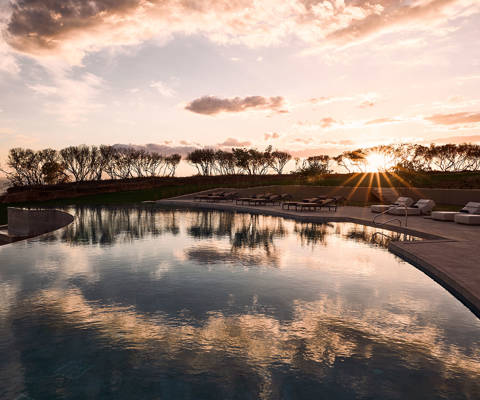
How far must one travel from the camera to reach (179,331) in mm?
4738

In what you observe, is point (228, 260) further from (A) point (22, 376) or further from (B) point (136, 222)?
(B) point (136, 222)

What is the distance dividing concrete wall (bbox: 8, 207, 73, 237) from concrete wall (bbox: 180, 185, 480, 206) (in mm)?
13200

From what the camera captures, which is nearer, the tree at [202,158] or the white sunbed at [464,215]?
the white sunbed at [464,215]

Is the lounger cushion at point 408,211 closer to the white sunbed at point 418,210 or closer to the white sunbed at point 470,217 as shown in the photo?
the white sunbed at point 418,210

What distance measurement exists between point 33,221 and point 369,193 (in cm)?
2531

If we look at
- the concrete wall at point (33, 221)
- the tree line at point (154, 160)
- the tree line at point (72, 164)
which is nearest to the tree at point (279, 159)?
the tree line at point (154, 160)

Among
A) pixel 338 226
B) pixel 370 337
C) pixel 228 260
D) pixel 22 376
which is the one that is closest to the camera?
pixel 22 376

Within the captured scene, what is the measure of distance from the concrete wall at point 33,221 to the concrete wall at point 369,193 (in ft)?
43.3

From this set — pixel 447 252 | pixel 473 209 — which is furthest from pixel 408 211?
pixel 447 252

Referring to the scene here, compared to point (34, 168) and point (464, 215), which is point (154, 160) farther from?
point (464, 215)

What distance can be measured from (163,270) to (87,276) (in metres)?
1.65

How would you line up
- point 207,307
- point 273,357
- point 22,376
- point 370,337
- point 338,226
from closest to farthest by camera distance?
point 22,376, point 273,357, point 370,337, point 207,307, point 338,226

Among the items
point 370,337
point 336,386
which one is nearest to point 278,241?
point 370,337

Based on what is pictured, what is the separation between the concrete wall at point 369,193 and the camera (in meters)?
22.8
